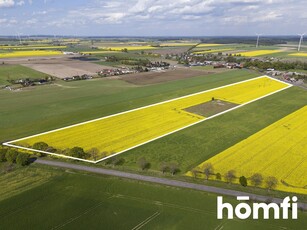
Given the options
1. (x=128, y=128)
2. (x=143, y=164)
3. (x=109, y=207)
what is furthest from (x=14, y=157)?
(x=128, y=128)

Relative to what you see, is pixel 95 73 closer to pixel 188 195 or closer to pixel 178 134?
pixel 178 134

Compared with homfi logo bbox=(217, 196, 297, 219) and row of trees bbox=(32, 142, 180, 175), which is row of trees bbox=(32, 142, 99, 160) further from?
homfi logo bbox=(217, 196, 297, 219)

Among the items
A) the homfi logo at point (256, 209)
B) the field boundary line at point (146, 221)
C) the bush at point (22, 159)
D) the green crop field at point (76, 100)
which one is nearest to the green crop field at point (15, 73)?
the green crop field at point (76, 100)

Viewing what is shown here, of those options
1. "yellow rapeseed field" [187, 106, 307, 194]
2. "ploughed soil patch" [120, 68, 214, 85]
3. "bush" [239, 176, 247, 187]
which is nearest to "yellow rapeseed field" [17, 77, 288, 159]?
"yellow rapeseed field" [187, 106, 307, 194]

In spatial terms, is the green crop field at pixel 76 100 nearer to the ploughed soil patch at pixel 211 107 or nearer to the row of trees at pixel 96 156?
the row of trees at pixel 96 156

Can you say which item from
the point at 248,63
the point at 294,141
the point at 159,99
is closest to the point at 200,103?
the point at 159,99
